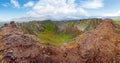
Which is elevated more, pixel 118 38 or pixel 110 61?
pixel 118 38

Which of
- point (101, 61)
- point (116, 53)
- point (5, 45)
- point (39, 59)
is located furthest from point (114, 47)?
point (5, 45)

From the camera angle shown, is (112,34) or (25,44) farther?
(112,34)

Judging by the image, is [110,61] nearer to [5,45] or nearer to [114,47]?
[114,47]

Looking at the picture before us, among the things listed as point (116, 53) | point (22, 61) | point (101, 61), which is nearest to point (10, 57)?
point (22, 61)

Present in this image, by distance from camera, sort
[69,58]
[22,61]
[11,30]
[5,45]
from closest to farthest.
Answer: [22,61] < [69,58] < [5,45] < [11,30]

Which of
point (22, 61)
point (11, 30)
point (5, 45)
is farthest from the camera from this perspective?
point (11, 30)

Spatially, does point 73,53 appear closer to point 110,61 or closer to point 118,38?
point 110,61
